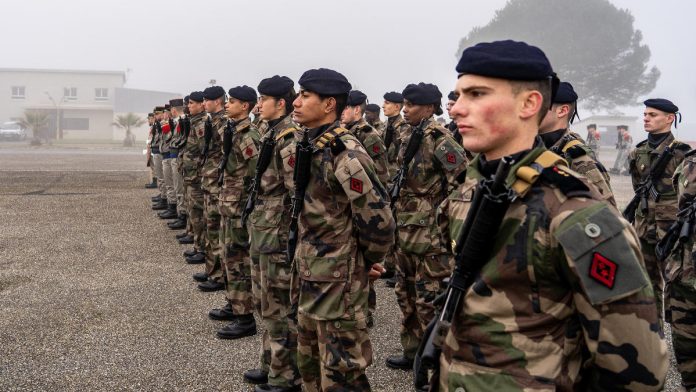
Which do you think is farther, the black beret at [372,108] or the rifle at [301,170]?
the black beret at [372,108]

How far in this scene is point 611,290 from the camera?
1.54 m

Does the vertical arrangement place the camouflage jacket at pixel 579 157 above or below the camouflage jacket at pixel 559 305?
above

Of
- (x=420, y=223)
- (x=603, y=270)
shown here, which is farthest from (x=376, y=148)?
(x=603, y=270)

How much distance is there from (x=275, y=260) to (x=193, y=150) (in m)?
4.63

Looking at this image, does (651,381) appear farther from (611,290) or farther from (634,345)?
(611,290)

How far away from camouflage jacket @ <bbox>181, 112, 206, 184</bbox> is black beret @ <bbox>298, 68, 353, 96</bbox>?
188 inches

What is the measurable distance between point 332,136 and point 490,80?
1.76 metres

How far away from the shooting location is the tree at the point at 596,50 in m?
64.2

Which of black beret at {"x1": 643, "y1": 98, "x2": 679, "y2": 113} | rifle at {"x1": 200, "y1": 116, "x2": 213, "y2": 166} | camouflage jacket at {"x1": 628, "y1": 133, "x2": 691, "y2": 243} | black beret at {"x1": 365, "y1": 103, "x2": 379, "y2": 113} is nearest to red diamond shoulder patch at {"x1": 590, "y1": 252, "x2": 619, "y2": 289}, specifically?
camouflage jacket at {"x1": 628, "y1": 133, "x2": 691, "y2": 243}

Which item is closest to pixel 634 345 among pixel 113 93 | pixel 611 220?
pixel 611 220

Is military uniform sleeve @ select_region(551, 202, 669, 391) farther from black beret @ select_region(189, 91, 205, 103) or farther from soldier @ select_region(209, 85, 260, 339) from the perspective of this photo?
black beret @ select_region(189, 91, 205, 103)

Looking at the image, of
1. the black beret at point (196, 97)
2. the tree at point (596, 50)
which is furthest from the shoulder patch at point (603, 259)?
the tree at point (596, 50)

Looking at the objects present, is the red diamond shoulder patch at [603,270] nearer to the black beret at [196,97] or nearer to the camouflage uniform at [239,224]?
the camouflage uniform at [239,224]

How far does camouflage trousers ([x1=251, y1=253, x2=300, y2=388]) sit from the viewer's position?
4.11m
